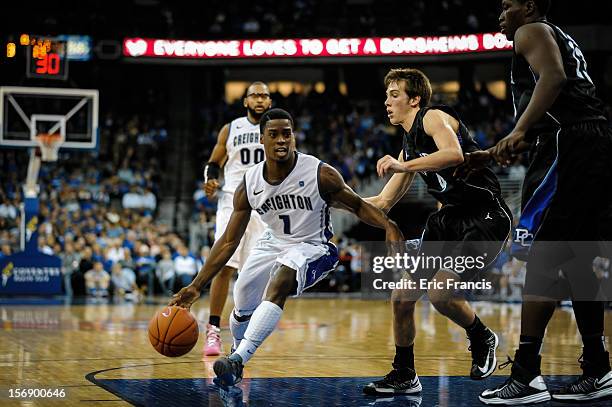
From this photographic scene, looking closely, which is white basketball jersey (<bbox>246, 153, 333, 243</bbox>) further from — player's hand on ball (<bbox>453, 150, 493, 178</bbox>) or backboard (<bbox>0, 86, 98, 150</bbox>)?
backboard (<bbox>0, 86, 98, 150</bbox>)

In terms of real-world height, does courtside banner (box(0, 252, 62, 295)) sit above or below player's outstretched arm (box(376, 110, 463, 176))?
below

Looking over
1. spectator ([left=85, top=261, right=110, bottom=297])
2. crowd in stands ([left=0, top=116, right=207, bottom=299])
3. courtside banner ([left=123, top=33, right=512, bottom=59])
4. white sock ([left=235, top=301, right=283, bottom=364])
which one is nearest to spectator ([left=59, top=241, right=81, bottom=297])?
crowd in stands ([left=0, top=116, right=207, bottom=299])

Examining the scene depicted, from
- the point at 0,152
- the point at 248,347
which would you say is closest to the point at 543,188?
the point at 248,347

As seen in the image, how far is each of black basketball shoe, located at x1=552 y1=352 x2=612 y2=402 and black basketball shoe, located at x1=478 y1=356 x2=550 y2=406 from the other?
21 centimetres

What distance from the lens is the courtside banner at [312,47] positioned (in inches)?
982

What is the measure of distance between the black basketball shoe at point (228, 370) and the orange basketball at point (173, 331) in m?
0.44

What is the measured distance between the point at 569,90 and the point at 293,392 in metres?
2.32

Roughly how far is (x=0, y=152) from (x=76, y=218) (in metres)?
4.40

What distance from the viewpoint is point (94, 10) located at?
26094mm

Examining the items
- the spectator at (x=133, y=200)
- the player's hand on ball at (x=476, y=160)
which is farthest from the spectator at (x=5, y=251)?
the player's hand on ball at (x=476, y=160)

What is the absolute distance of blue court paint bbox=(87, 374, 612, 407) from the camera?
4953 mm

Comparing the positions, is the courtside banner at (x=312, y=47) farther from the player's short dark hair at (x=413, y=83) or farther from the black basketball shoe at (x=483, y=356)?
the black basketball shoe at (x=483, y=356)

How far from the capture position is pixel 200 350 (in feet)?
26.1

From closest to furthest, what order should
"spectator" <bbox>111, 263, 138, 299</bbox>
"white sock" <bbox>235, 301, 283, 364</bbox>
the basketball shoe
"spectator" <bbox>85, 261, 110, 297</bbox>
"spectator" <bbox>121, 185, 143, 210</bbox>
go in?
"white sock" <bbox>235, 301, 283, 364</bbox> < the basketball shoe < "spectator" <bbox>85, 261, 110, 297</bbox> < "spectator" <bbox>111, 263, 138, 299</bbox> < "spectator" <bbox>121, 185, 143, 210</bbox>
